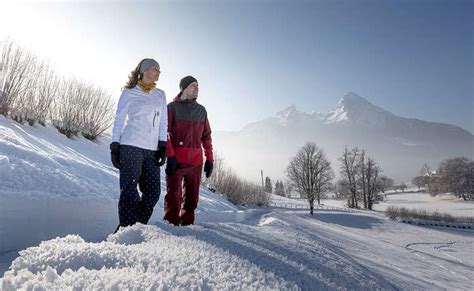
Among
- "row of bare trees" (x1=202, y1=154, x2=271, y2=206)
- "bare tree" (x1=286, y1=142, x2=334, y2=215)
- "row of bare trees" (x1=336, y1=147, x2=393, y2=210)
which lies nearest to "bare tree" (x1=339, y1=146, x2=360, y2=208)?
"row of bare trees" (x1=336, y1=147, x2=393, y2=210)

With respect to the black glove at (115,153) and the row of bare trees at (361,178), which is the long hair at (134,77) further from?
the row of bare trees at (361,178)

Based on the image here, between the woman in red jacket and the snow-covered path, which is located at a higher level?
the woman in red jacket

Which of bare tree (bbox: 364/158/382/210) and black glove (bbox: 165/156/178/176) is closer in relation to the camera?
black glove (bbox: 165/156/178/176)

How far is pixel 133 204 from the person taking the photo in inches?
97.7

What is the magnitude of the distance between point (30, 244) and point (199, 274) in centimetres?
237

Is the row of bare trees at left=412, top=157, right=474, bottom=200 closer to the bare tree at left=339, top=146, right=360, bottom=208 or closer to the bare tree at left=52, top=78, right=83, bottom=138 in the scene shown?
the bare tree at left=339, top=146, right=360, bottom=208

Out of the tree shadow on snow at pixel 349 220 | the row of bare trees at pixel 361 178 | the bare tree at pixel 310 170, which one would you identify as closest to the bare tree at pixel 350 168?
the row of bare trees at pixel 361 178

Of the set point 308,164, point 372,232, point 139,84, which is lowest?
point 372,232

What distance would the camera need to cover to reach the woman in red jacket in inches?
115

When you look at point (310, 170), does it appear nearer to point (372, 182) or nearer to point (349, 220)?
point (349, 220)

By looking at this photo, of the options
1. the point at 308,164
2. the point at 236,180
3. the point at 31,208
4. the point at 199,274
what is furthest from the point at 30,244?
the point at 308,164

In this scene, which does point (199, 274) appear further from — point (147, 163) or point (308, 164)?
point (308, 164)

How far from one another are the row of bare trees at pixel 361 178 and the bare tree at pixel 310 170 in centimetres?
1038

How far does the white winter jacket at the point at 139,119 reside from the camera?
2566 mm
